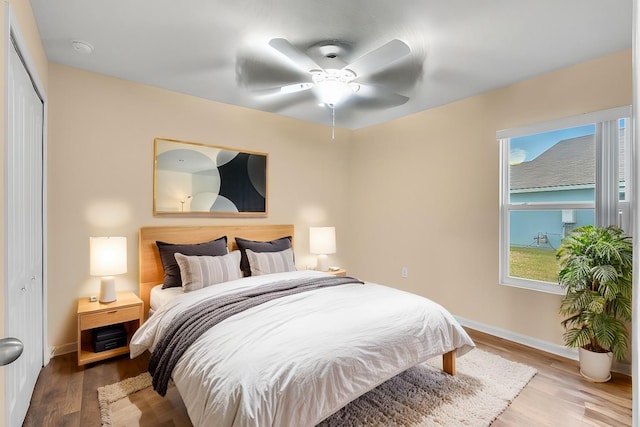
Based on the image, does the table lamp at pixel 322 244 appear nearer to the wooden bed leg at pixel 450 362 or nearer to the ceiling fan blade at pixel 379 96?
the ceiling fan blade at pixel 379 96

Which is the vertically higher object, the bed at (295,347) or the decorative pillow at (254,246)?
the decorative pillow at (254,246)

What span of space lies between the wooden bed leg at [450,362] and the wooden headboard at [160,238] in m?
2.38

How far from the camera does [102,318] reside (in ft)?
8.62

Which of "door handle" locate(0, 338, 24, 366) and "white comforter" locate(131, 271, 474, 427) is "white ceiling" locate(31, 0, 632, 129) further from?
"door handle" locate(0, 338, 24, 366)

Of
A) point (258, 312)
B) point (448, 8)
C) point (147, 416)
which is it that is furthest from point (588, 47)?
point (147, 416)

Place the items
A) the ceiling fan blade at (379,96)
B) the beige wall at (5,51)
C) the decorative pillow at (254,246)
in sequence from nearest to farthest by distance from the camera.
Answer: the beige wall at (5,51)
the ceiling fan blade at (379,96)
the decorative pillow at (254,246)

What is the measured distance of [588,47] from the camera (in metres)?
2.44

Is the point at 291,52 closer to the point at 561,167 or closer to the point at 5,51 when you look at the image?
the point at 5,51

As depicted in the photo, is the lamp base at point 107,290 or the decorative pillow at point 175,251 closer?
the lamp base at point 107,290

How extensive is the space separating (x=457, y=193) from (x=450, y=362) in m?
1.87

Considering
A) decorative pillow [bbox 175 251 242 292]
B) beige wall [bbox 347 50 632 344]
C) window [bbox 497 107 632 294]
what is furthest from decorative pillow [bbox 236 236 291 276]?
window [bbox 497 107 632 294]

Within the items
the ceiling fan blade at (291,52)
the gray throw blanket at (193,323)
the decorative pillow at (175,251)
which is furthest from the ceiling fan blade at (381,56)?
the decorative pillow at (175,251)

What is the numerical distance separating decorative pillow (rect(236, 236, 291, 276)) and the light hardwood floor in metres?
1.20

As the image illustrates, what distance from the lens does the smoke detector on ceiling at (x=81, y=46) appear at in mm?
2395
